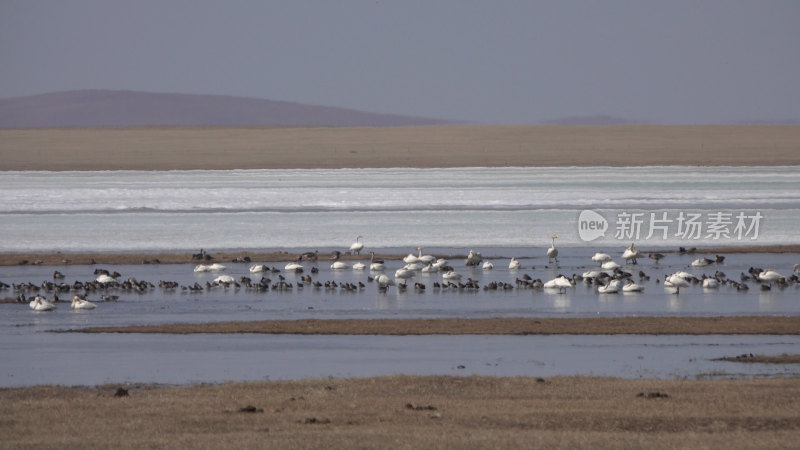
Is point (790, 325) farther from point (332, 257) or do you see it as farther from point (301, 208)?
point (301, 208)

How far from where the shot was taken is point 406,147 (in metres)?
77.0

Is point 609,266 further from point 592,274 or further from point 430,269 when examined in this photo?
point 430,269

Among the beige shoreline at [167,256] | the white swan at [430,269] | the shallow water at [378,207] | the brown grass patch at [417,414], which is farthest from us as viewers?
the shallow water at [378,207]

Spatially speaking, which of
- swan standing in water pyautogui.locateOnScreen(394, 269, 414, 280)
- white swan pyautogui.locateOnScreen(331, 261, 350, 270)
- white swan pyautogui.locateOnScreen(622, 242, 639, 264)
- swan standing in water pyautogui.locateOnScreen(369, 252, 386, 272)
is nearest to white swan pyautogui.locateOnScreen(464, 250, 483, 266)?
swan standing in water pyautogui.locateOnScreen(369, 252, 386, 272)

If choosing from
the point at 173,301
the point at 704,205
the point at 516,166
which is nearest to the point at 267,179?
the point at 516,166

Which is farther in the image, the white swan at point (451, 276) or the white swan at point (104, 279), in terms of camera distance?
the white swan at point (104, 279)

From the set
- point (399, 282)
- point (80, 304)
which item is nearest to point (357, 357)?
point (80, 304)

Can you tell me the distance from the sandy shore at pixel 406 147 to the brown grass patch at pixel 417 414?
168ft

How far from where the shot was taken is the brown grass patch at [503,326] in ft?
51.5

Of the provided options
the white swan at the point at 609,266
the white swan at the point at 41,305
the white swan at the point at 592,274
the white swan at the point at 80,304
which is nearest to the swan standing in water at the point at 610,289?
the white swan at the point at 592,274

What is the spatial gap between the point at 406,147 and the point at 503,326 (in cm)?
6114

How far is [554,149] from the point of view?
244 feet

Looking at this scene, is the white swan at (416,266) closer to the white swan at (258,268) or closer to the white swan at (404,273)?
the white swan at (404,273)

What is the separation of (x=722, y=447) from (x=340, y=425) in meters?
2.83
